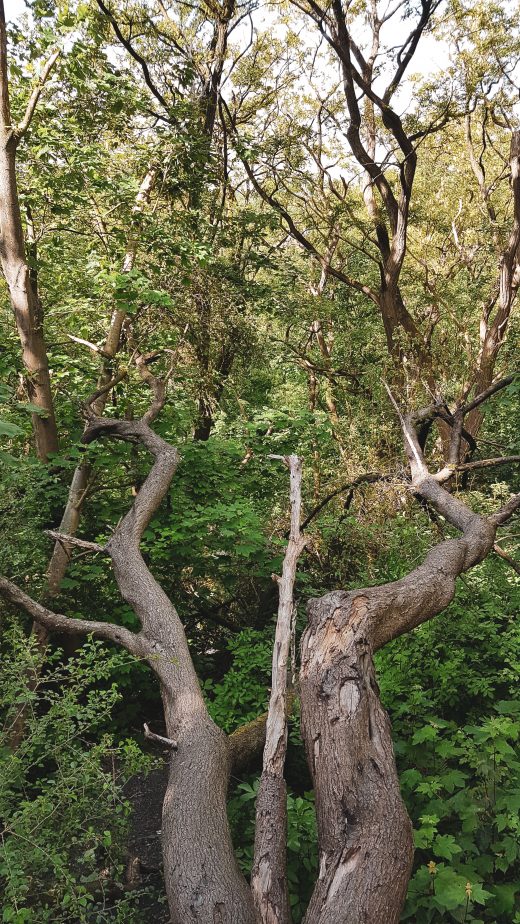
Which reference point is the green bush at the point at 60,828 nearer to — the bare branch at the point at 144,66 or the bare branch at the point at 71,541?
the bare branch at the point at 71,541

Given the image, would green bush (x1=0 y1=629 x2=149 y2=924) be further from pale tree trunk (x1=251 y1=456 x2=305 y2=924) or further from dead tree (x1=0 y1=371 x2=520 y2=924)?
pale tree trunk (x1=251 y1=456 x2=305 y2=924)

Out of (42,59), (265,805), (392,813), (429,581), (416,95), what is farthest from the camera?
(416,95)

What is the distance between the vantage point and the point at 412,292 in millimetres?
13180

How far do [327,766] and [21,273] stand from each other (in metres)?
5.19

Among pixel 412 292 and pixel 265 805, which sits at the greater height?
pixel 412 292

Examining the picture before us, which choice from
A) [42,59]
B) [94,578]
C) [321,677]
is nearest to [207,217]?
[42,59]

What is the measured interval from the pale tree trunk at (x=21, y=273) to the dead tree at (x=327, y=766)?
2.24 metres

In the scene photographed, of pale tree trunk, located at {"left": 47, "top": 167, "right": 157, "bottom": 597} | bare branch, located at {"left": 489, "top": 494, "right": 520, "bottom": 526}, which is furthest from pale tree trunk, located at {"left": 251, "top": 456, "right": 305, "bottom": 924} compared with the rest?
pale tree trunk, located at {"left": 47, "top": 167, "right": 157, "bottom": 597}

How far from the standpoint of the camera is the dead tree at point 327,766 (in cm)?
218

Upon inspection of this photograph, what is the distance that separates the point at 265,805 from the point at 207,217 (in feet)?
25.0

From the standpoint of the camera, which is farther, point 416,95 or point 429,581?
point 416,95

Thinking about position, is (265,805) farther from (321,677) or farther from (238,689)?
(238,689)

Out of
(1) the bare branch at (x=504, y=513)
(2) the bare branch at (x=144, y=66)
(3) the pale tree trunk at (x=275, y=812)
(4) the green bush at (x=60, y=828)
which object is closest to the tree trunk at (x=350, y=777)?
(3) the pale tree trunk at (x=275, y=812)

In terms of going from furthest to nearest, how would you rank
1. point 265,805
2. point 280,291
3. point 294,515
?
point 280,291, point 294,515, point 265,805
